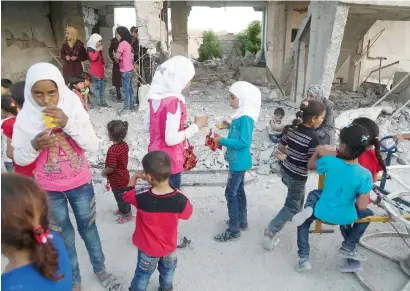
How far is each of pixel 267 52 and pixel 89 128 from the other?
33.6ft

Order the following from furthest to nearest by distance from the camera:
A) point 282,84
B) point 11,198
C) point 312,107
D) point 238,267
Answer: point 282,84, point 238,267, point 312,107, point 11,198

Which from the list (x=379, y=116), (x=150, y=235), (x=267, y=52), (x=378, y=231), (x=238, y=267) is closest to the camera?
(x=150, y=235)

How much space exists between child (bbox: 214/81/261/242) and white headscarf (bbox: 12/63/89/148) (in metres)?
1.47

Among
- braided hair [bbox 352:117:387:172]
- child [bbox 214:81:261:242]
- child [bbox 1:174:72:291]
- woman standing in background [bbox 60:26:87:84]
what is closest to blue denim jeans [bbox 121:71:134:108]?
woman standing in background [bbox 60:26:87:84]

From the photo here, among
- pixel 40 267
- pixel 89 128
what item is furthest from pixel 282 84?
pixel 40 267

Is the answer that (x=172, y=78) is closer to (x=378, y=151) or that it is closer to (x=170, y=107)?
(x=170, y=107)

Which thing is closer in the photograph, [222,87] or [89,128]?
[89,128]

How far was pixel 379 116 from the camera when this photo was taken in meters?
7.20

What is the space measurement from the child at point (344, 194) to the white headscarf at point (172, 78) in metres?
1.24

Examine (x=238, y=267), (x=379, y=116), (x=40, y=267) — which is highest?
(x=40, y=267)

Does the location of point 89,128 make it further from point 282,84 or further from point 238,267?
point 282,84

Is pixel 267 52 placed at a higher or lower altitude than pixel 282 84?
higher

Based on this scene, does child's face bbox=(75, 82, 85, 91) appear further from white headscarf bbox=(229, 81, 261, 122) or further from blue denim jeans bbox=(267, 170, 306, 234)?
blue denim jeans bbox=(267, 170, 306, 234)

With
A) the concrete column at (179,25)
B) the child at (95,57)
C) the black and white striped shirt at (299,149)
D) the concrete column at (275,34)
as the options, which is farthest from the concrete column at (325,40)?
the concrete column at (179,25)
